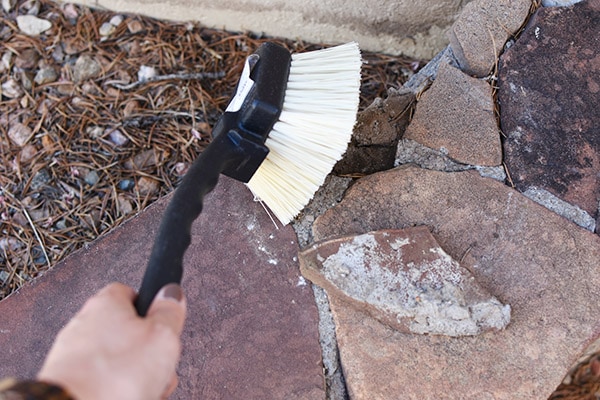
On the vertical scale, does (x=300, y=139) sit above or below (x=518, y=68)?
below

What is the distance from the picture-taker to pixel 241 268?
116 cm

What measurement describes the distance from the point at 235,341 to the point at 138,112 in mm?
649

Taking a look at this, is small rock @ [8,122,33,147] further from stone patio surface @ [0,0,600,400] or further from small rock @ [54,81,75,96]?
stone patio surface @ [0,0,600,400]

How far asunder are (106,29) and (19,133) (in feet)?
1.13

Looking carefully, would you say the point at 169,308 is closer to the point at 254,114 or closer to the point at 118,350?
the point at 118,350

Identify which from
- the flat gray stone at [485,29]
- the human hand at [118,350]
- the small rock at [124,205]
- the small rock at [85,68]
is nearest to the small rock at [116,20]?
the small rock at [85,68]

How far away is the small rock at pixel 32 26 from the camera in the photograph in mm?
1544

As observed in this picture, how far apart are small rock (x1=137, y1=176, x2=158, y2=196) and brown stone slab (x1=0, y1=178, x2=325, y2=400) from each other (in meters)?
0.17

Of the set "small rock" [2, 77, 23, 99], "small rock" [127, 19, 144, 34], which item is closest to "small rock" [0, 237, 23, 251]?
"small rock" [2, 77, 23, 99]

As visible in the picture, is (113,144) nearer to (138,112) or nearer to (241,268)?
(138,112)

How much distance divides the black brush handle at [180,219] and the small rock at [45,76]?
75 centimetres

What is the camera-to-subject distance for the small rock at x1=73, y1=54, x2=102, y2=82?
59.0 inches

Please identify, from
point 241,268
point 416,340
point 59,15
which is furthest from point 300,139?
point 59,15

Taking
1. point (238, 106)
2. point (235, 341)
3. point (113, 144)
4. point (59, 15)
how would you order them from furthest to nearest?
1. point (59, 15)
2. point (113, 144)
3. point (235, 341)
4. point (238, 106)
